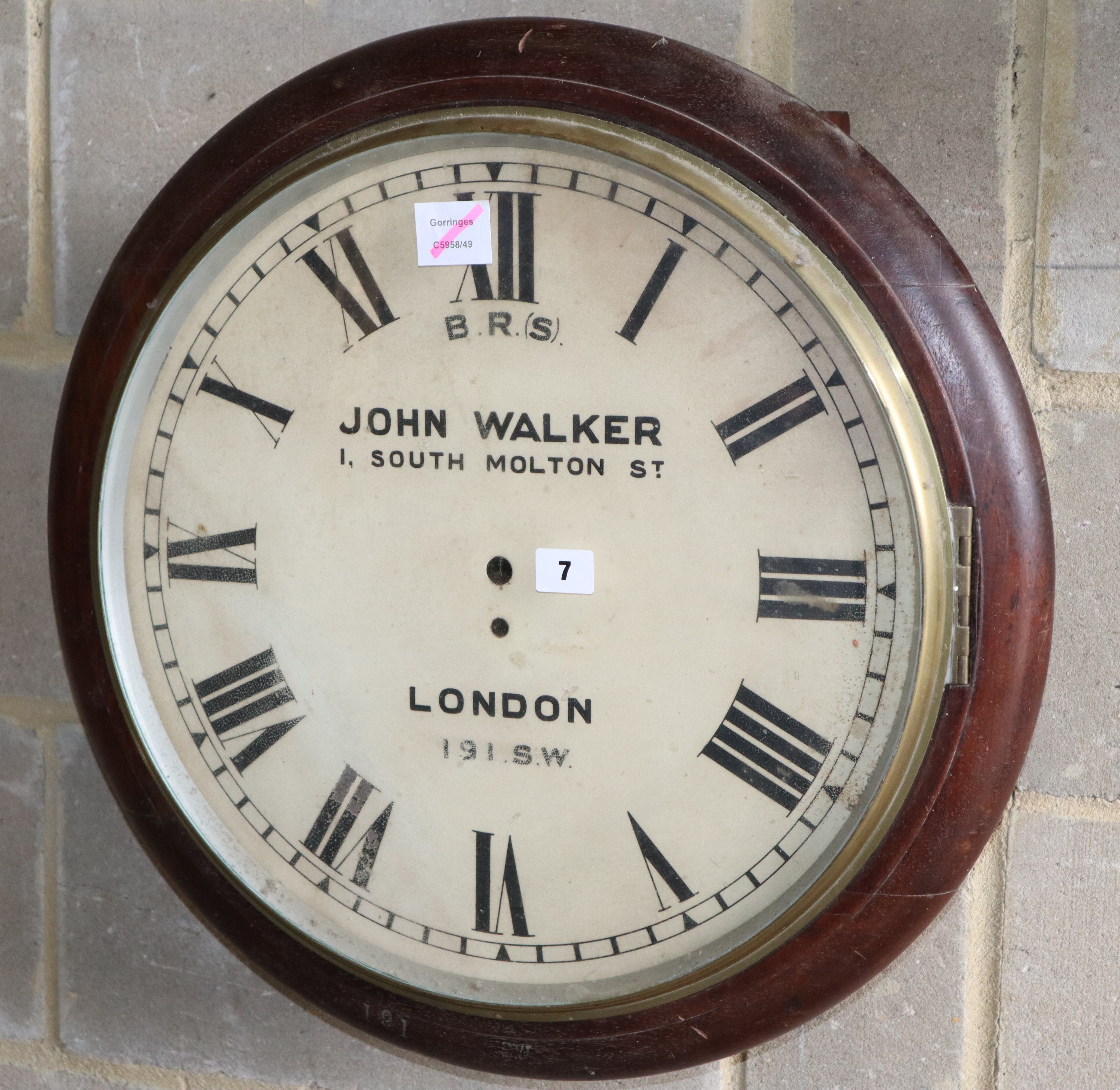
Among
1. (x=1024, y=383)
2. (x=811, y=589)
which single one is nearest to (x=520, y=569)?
(x=811, y=589)

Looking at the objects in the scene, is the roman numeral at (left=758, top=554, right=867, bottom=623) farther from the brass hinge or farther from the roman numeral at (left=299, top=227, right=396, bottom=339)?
the roman numeral at (left=299, top=227, right=396, bottom=339)

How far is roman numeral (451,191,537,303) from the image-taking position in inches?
19.2

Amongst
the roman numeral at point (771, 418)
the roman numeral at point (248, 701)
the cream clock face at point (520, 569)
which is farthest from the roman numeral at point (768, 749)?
the roman numeral at point (248, 701)

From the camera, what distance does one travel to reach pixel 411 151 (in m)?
0.49

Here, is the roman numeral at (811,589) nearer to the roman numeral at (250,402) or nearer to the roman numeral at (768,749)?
the roman numeral at (768,749)

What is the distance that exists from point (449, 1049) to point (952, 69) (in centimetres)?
56

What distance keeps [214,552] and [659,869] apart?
0.87 feet

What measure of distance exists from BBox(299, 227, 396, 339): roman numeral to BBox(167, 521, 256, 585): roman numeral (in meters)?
0.12

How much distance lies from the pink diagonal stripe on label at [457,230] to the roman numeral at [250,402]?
4.1 inches

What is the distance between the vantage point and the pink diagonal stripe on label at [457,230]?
491 millimetres

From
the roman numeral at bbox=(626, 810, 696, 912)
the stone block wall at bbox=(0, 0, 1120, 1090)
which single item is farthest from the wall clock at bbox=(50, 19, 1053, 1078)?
the stone block wall at bbox=(0, 0, 1120, 1090)

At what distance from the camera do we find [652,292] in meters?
0.48

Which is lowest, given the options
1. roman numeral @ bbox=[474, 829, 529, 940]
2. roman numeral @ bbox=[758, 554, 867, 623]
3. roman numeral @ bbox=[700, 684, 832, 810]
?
roman numeral @ bbox=[474, 829, 529, 940]

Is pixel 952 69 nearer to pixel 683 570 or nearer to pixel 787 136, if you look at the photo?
pixel 787 136
